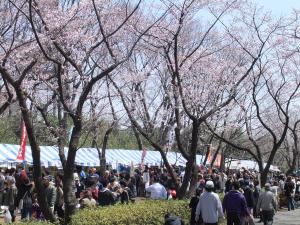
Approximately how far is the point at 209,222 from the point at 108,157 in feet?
70.6

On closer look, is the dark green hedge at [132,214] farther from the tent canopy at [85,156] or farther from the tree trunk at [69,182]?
the tent canopy at [85,156]

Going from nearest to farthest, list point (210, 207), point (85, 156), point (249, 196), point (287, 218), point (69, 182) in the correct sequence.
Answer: point (69, 182)
point (210, 207)
point (249, 196)
point (287, 218)
point (85, 156)

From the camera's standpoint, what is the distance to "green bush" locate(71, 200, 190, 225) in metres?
9.99

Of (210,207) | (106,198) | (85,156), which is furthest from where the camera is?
(85,156)

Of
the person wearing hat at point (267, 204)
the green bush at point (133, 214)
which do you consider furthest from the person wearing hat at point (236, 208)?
the person wearing hat at point (267, 204)

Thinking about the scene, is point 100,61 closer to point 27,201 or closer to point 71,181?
point 27,201

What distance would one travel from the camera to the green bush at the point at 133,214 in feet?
32.8

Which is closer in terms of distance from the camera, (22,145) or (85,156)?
(22,145)

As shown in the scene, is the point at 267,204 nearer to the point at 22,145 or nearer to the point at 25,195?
the point at 25,195

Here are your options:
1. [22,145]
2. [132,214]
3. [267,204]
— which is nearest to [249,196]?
[267,204]

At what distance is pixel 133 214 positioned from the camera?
11359 mm

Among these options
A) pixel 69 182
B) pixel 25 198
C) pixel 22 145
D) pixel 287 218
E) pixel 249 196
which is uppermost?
pixel 22 145

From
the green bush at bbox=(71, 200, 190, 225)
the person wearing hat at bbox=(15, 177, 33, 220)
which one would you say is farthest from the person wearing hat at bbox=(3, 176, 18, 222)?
the green bush at bbox=(71, 200, 190, 225)

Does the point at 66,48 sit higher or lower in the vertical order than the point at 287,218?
higher
